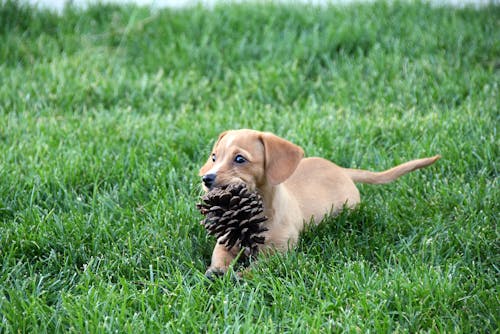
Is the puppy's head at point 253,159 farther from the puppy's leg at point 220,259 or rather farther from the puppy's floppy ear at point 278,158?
the puppy's leg at point 220,259

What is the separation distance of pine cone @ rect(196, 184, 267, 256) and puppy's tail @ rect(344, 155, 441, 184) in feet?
3.24

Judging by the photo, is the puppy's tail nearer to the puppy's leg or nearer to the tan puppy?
the tan puppy

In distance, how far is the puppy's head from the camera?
382cm

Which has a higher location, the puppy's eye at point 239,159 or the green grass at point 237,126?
the puppy's eye at point 239,159

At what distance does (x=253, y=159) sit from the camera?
3.85 meters

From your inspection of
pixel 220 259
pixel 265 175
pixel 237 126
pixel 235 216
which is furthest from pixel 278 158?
pixel 237 126

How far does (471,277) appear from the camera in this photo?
363cm

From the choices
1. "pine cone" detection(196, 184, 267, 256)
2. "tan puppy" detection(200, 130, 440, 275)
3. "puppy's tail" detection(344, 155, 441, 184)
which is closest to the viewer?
"pine cone" detection(196, 184, 267, 256)

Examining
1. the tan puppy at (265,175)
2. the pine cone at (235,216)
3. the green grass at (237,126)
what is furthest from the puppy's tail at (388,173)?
the pine cone at (235,216)

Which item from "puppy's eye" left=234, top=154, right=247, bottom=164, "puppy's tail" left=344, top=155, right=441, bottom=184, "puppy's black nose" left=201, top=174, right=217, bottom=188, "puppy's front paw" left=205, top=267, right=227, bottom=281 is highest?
"puppy's eye" left=234, top=154, right=247, bottom=164

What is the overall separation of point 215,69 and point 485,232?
313cm

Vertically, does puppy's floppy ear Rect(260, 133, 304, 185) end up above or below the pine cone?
above

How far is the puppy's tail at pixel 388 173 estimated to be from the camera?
4457mm

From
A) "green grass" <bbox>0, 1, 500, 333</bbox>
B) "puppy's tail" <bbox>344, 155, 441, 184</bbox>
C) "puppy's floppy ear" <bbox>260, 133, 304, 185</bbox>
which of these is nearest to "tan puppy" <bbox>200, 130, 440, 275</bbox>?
"puppy's floppy ear" <bbox>260, 133, 304, 185</bbox>
